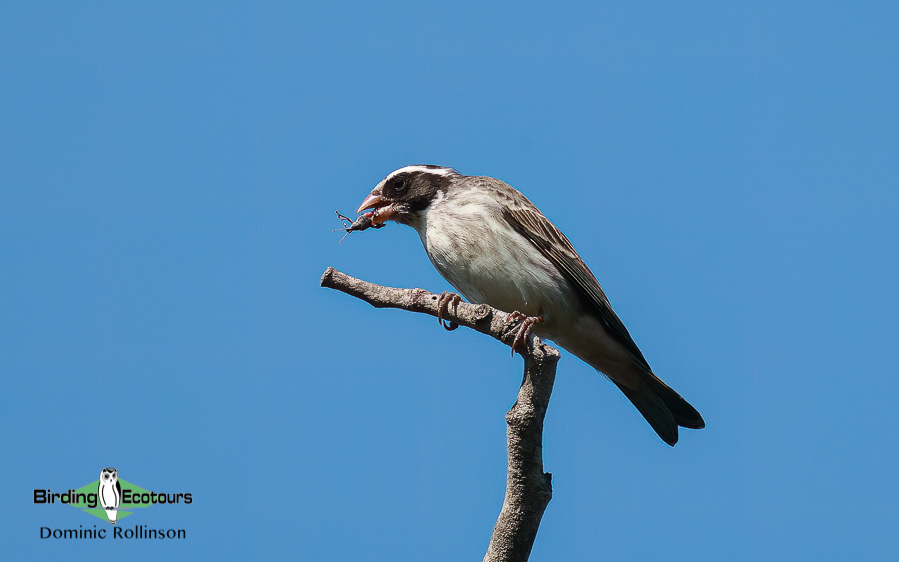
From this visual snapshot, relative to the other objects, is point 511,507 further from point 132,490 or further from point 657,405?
point 132,490

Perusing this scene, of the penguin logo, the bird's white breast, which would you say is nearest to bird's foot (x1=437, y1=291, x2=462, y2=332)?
the bird's white breast

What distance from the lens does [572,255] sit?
8289 mm

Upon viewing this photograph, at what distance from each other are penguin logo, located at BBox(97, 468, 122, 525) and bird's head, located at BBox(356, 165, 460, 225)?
3.36m

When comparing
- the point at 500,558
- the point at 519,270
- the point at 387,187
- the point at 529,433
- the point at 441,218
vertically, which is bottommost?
the point at 500,558

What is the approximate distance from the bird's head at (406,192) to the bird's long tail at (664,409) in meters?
2.63

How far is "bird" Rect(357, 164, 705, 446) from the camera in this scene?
7.70 m

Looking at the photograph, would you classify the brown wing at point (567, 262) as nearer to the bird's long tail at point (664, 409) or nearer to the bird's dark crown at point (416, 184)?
the bird's long tail at point (664, 409)

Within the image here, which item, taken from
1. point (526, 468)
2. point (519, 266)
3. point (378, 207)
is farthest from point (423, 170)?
point (526, 468)

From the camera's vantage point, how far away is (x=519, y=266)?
25.3 ft

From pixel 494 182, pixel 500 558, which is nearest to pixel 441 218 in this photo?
pixel 494 182

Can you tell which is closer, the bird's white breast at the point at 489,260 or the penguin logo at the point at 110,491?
the bird's white breast at the point at 489,260

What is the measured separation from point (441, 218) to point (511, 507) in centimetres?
316

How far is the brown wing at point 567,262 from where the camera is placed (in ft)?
26.3

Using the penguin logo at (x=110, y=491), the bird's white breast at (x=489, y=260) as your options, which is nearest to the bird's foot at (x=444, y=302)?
the bird's white breast at (x=489, y=260)
